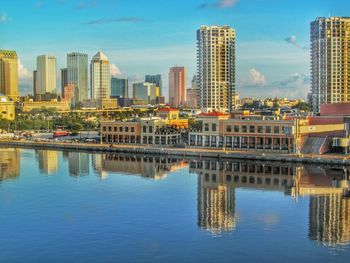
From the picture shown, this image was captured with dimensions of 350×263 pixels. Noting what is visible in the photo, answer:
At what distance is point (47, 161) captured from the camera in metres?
27.7

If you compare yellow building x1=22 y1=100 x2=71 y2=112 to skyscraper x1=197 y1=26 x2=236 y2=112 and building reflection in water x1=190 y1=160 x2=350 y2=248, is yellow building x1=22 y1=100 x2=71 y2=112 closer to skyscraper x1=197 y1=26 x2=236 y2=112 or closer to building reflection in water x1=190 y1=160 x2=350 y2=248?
skyscraper x1=197 y1=26 x2=236 y2=112

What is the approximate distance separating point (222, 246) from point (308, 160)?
14059mm

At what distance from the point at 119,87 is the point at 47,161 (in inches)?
3411

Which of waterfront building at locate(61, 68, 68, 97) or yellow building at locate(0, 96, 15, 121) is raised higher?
waterfront building at locate(61, 68, 68, 97)

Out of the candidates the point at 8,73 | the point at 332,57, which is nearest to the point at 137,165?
the point at 332,57

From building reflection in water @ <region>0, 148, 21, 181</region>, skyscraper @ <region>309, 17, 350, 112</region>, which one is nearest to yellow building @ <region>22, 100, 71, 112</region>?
skyscraper @ <region>309, 17, 350, 112</region>

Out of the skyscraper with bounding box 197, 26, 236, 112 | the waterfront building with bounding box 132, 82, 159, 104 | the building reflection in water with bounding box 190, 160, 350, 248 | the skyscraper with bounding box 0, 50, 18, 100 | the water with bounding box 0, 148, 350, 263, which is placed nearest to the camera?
the water with bounding box 0, 148, 350, 263

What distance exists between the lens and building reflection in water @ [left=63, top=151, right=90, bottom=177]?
923 inches

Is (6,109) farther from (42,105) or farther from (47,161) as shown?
(47,161)

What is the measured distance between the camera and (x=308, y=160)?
2523 centimetres

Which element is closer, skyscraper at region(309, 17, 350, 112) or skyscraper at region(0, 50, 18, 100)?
skyscraper at region(309, 17, 350, 112)

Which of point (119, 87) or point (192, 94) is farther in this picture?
point (119, 87)

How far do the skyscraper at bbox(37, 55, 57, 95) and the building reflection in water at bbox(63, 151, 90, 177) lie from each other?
255ft

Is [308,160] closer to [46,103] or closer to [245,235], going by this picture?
[245,235]
